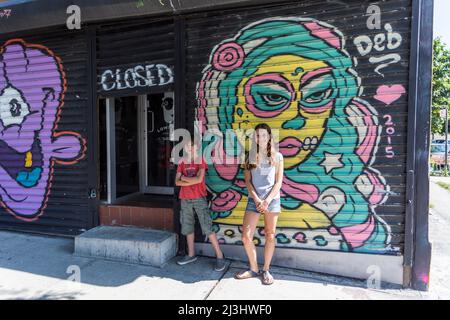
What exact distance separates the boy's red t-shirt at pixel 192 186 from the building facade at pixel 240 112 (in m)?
0.30

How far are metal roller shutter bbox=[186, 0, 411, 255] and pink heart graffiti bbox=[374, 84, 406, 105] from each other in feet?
0.04

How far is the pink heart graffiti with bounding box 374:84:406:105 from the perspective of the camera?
3.85 m

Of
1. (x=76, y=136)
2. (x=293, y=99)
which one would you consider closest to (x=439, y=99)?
(x=293, y=99)

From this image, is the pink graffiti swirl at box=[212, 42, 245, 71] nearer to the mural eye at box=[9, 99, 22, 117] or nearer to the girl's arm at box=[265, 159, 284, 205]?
the girl's arm at box=[265, 159, 284, 205]

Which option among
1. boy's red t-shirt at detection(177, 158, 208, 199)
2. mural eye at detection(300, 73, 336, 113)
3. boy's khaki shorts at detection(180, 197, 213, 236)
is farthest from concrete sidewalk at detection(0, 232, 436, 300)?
mural eye at detection(300, 73, 336, 113)

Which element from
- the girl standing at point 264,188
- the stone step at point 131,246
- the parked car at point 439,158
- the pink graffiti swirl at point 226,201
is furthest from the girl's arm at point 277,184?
the parked car at point 439,158

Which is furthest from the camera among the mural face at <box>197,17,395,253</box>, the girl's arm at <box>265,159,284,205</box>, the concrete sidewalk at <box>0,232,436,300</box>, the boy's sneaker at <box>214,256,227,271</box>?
the boy's sneaker at <box>214,256,227,271</box>

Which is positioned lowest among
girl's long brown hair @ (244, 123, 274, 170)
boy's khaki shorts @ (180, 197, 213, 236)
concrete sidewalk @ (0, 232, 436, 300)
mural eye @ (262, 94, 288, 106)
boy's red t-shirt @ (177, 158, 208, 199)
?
concrete sidewalk @ (0, 232, 436, 300)

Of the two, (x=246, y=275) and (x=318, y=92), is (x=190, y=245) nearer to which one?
(x=246, y=275)

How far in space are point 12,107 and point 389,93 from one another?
18.6 feet

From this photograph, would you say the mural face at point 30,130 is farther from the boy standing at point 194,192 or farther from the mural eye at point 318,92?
the mural eye at point 318,92
